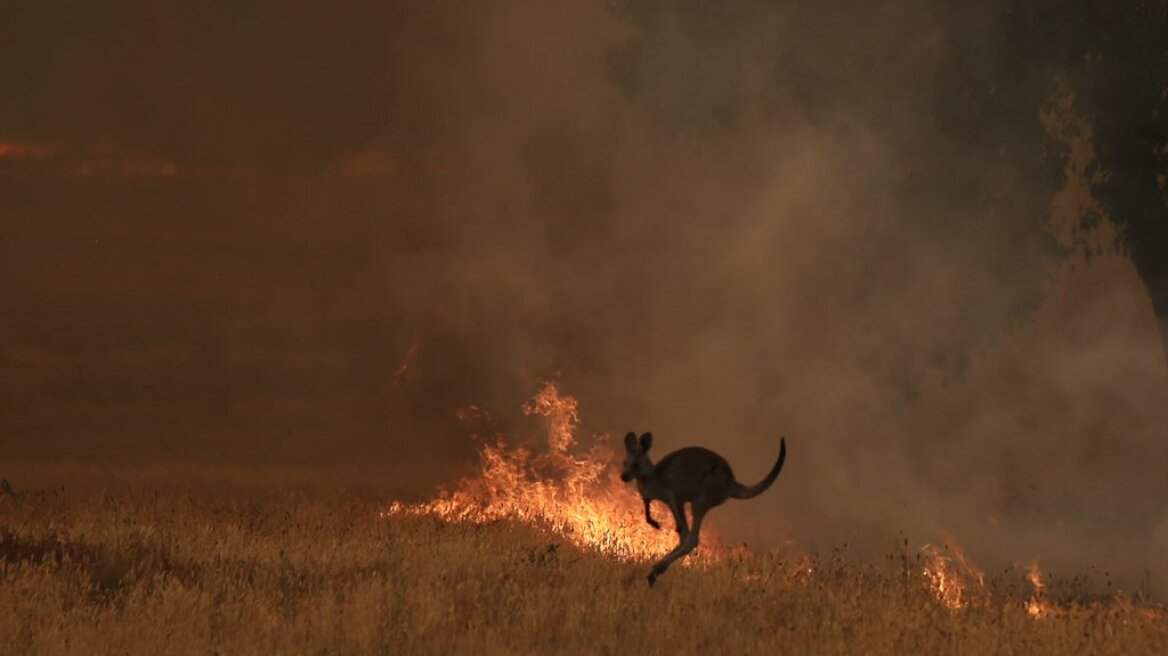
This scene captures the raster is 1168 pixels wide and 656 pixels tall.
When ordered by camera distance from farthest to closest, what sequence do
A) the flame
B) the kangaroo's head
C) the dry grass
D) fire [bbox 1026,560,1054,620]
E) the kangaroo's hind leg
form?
the flame < fire [bbox 1026,560,1054,620] < the kangaroo's hind leg < the kangaroo's head < the dry grass

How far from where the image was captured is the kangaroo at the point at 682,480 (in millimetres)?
15547

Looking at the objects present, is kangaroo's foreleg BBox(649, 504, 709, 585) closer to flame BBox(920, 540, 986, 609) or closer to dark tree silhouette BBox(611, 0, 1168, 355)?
flame BBox(920, 540, 986, 609)

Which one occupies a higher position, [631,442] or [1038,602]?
[631,442]

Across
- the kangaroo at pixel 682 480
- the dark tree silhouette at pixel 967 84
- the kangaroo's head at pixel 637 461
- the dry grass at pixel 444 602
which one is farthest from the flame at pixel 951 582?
the dark tree silhouette at pixel 967 84

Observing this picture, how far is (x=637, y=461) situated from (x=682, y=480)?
1.82 feet

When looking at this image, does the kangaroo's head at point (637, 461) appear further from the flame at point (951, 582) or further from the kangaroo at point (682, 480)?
the flame at point (951, 582)

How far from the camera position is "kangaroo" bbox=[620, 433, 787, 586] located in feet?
51.0

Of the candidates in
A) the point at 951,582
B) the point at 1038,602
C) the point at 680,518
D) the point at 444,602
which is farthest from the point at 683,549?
the point at 1038,602

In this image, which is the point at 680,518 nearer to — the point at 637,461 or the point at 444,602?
the point at 637,461

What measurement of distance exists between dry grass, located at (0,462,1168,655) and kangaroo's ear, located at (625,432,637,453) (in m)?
1.42

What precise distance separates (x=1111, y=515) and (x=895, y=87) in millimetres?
9718

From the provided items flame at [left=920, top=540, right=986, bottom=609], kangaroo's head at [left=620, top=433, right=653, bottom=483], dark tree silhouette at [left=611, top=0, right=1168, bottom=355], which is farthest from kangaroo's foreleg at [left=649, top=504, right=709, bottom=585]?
dark tree silhouette at [left=611, top=0, right=1168, bottom=355]

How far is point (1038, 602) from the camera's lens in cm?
1898

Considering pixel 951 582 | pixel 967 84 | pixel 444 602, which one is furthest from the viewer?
pixel 967 84
